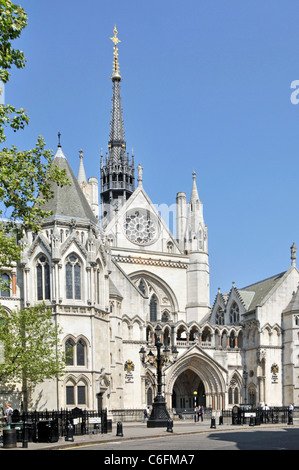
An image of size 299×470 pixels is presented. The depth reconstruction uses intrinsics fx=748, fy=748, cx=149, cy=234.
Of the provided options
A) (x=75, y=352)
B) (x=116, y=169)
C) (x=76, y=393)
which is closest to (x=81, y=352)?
(x=75, y=352)

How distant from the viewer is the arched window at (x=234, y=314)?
69438 mm

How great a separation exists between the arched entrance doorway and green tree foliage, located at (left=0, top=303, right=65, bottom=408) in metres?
23.2

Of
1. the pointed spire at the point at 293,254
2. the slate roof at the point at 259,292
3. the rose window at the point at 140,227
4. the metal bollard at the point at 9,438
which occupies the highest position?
the rose window at the point at 140,227

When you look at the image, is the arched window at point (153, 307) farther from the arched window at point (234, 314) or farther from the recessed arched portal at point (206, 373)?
the arched window at point (234, 314)

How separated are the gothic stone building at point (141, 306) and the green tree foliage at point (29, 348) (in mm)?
1292

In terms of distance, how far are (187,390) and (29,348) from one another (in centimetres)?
2744

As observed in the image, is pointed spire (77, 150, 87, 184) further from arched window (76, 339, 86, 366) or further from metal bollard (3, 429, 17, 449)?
metal bollard (3, 429, 17, 449)

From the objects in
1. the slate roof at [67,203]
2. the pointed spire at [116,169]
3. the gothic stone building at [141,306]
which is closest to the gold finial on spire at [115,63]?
the pointed spire at [116,169]

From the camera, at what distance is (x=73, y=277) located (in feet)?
160

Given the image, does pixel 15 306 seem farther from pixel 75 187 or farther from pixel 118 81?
pixel 118 81

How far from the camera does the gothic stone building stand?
159ft

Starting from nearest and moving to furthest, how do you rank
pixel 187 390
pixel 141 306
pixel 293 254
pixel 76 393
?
pixel 76 393, pixel 141 306, pixel 187 390, pixel 293 254

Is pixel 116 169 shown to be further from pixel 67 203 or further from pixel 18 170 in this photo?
pixel 18 170

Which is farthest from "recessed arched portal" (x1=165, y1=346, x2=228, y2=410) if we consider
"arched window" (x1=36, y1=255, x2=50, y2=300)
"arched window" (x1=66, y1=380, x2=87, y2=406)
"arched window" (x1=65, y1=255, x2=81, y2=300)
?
"arched window" (x1=36, y1=255, x2=50, y2=300)
